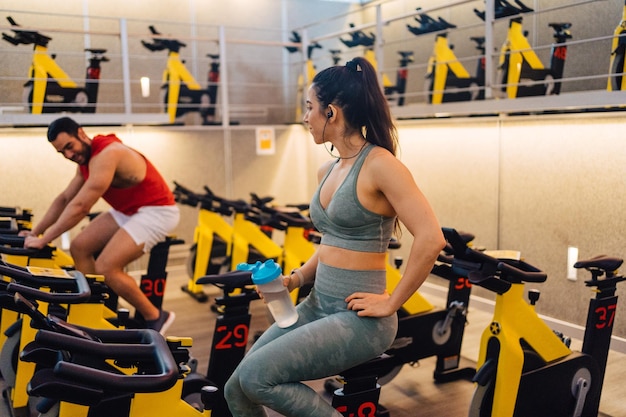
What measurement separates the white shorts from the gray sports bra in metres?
2.30

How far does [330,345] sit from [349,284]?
7.7 inches

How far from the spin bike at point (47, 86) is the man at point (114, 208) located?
2382 millimetres

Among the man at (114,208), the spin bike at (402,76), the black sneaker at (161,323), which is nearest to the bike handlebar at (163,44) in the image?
the spin bike at (402,76)

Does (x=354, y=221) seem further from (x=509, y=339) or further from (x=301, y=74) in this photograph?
(x=301, y=74)

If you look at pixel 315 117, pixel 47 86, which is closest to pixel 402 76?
Result: pixel 47 86

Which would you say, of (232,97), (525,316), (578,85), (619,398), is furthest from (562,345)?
(232,97)

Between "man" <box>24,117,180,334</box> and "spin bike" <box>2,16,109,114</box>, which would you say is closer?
"man" <box>24,117,180,334</box>

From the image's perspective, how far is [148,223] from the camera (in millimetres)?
4102

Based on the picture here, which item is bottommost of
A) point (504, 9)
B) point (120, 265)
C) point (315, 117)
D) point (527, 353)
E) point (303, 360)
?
point (527, 353)

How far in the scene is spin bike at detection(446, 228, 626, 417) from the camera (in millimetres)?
2691

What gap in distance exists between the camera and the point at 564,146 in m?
4.57

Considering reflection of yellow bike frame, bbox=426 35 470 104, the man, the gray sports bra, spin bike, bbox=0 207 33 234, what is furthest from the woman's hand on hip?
reflection of yellow bike frame, bbox=426 35 470 104

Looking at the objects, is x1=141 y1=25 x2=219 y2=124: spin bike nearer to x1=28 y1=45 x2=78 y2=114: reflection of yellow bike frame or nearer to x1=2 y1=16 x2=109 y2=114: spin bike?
x1=2 y1=16 x2=109 y2=114: spin bike

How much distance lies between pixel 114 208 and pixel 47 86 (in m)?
2.63
